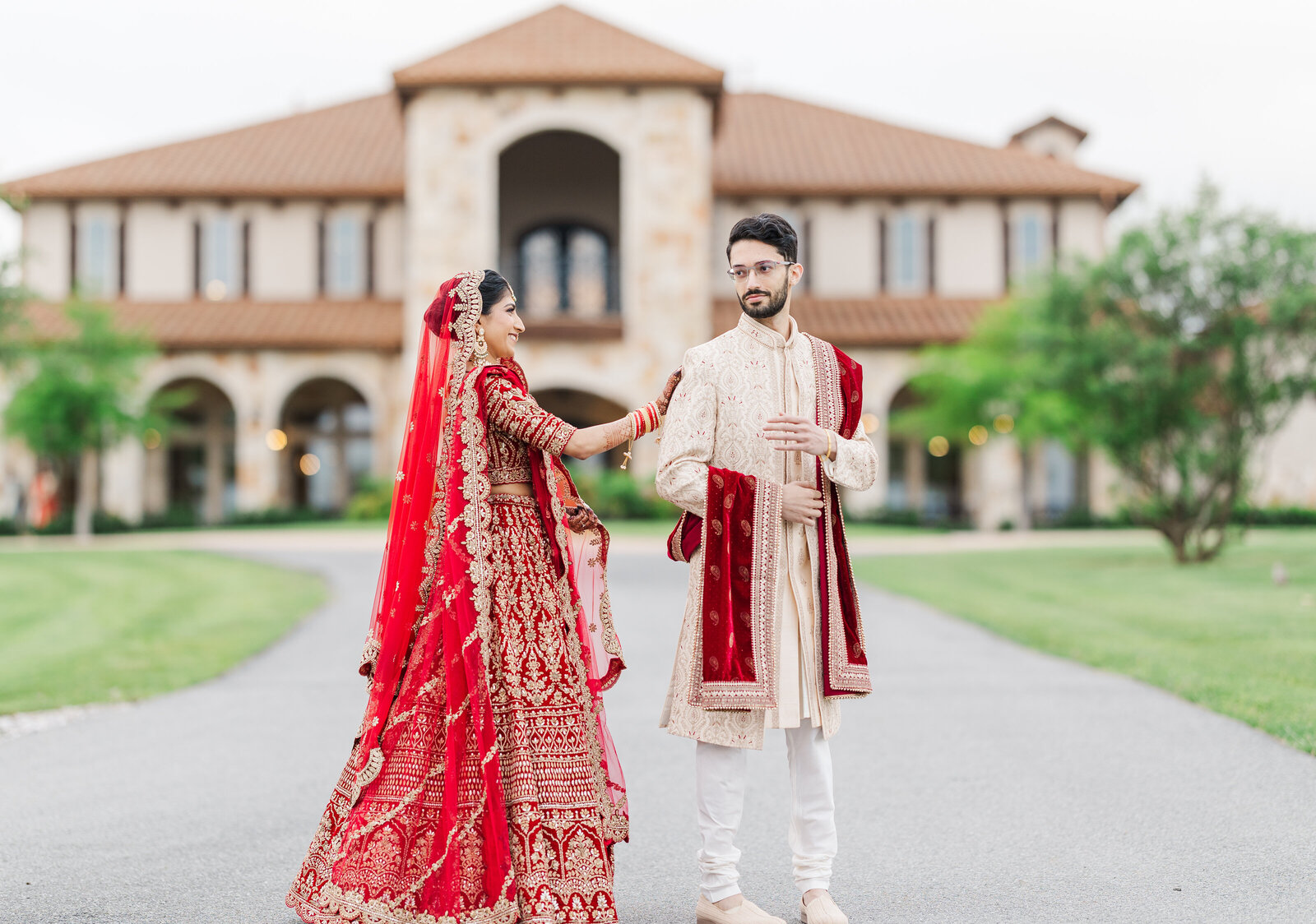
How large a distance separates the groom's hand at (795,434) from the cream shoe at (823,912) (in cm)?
139

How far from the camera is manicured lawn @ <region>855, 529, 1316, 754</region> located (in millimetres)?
7902

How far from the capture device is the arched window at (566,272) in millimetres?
29953

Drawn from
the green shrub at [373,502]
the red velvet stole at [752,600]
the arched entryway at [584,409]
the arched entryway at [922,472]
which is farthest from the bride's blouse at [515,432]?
the arched entryway at [922,472]

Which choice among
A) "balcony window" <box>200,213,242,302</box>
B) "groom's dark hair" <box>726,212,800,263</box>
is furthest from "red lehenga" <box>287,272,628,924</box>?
"balcony window" <box>200,213,242,302</box>

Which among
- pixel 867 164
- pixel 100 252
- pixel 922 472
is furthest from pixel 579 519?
pixel 100 252

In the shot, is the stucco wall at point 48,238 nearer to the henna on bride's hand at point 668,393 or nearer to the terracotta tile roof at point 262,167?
the terracotta tile roof at point 262,167

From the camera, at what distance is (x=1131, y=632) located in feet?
36.5

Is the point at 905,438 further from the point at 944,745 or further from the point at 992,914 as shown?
the point at 992,914

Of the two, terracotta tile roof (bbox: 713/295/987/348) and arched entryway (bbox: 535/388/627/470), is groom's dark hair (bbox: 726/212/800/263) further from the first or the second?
arched entryway (bbox: 535/388/627/470)

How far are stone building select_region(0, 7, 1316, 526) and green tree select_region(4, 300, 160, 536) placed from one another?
229 centimetres

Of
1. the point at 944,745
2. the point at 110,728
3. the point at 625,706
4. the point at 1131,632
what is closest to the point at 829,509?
the point at 944,745

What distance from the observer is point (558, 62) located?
26922mm

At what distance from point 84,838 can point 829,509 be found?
3247 mm

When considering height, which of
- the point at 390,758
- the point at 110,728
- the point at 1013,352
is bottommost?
the point at 110,728
